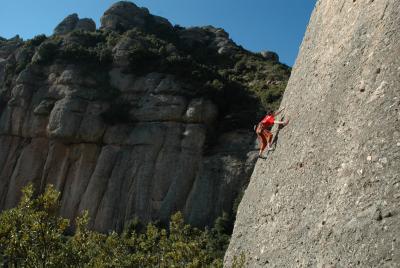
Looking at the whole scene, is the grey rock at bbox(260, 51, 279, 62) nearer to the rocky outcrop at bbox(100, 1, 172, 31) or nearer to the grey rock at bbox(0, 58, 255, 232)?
the rocky outcrop at bbox(100, 1, 172, 31)

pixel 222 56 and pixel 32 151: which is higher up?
pixel 222 56

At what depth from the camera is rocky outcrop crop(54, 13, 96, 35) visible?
62.4 meters

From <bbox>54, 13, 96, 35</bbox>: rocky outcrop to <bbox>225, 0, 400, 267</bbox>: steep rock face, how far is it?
5489 centimetres

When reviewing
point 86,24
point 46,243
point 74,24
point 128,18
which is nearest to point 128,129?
point 128,18

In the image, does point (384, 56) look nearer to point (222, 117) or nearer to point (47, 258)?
point (47, 258)

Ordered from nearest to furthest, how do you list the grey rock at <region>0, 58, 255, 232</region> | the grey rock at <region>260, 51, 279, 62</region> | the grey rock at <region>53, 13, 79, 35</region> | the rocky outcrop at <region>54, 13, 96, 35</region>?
the grey rock at <region>0, 58, 255, 232</region> → the grey rock at <region>260, 51, 279, 62</region> → the grey rock at <region>53, 13, 79, 35</region> → the rocky outcrop at <region>54, 13, 96, 35</region>

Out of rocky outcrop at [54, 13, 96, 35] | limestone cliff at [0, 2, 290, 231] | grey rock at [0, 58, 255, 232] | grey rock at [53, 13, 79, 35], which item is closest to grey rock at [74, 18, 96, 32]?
rocky outcrop at [54, 13, 96, 35]

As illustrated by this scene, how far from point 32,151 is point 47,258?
112 ft

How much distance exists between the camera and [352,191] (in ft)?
22.1

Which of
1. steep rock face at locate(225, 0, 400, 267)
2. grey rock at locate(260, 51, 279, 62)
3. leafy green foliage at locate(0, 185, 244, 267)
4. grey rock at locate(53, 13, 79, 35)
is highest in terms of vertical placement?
grey rock at locate(260, 51, 279, 62)

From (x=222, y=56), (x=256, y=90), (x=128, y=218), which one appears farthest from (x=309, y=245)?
(x=222, y=56)

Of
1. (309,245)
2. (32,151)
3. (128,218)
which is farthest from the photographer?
(32,151)

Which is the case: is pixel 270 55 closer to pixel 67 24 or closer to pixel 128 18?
pixel 128 18

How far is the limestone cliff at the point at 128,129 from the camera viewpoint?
35688 millimetres
